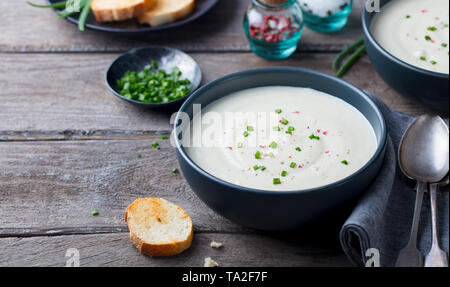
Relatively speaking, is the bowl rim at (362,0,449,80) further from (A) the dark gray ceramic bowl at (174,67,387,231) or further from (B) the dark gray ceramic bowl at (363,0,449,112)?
(A) the dark gray ceramic bowl at (174,67,387,231)

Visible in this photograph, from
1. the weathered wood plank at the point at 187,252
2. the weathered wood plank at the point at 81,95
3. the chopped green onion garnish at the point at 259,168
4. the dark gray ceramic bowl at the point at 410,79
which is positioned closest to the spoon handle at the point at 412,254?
the weathered wood plank at the point at 187,252

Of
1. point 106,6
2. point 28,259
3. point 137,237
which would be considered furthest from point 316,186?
point 106,6

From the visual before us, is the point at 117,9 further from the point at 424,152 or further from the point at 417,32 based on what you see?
the point at 424,152

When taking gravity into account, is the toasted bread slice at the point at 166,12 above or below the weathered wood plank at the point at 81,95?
above

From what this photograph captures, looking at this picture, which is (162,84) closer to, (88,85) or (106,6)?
(88,85)

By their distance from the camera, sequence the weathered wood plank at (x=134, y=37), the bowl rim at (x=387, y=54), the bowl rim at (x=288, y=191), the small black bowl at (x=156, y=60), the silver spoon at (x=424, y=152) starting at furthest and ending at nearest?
the weathered wood plank at (x=134, y=37)
the small black bowl at (x=156, y=60)
the bowl rim at (x=387, y=54)
the silver spoon at (x=424, y=152)
the bowl rim at (x=288, y=191)

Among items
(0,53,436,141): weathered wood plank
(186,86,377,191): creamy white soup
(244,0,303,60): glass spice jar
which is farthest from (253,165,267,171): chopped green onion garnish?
(244,0,303,60): glass spice jar

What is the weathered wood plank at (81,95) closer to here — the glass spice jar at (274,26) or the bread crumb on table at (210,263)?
the glass spice jar at (274,26)

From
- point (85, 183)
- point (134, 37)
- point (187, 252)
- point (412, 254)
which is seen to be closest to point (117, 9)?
point (134, 37)

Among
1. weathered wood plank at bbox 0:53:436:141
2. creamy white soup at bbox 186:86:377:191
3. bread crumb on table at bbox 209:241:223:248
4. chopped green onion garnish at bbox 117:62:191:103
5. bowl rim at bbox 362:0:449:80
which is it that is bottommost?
weathered wood plank at bbox 0:53:436:141
